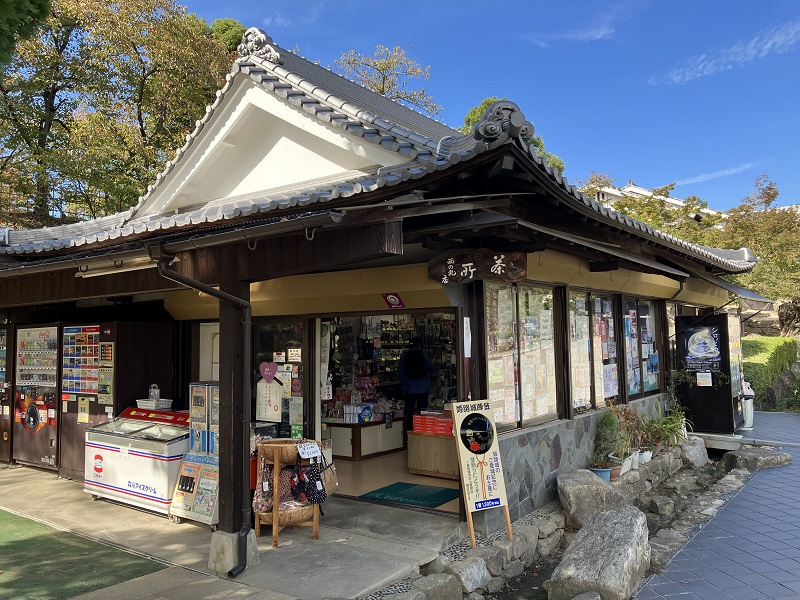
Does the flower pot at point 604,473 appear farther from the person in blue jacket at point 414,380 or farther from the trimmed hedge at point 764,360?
the trimmed hedge at point 764,360

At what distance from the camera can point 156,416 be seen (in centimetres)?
738

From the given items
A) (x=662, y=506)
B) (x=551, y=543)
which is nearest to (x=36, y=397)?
(x=551, y=543)

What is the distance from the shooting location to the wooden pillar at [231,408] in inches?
204

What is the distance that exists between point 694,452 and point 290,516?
7.34 metres

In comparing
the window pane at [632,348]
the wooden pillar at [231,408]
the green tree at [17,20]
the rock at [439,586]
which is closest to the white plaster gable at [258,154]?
the wooden pillar at [231,408]

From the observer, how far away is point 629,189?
28094mm

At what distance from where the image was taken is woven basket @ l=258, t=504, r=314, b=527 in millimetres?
5781

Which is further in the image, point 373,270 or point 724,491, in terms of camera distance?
point 724,491

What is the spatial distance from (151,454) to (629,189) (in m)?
26.5

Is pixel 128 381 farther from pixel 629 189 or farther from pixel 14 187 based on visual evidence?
pixel 629 189

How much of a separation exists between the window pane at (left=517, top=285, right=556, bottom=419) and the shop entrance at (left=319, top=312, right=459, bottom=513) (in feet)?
2.99

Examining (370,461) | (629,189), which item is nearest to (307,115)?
(370,461)

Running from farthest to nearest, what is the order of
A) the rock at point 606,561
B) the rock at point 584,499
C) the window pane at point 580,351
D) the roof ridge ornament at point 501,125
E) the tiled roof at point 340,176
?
the window pane at point 580,351
the rock at point 584,499
the rock at point 606,561
the tiled roof at point 340,176
the roof ridge ornament at point 501,125

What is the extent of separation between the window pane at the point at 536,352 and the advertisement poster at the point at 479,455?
3.93 ft
